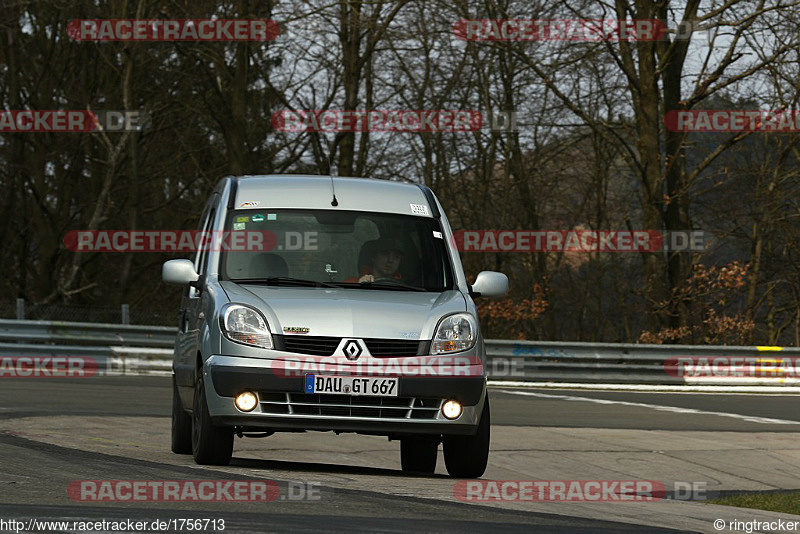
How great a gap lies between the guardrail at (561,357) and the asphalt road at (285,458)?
8.07ft

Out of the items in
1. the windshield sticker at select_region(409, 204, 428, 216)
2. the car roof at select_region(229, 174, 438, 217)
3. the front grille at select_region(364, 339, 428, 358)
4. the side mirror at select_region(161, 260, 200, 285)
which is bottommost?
the front grille at select_region(364, 339, 428, 358)

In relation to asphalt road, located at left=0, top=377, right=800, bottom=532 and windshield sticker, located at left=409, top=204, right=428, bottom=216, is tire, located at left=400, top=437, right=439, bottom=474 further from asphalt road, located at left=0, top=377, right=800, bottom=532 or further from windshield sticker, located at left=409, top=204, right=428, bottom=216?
windshield sticker, located at left=409, top=204, right=428, bottom=216

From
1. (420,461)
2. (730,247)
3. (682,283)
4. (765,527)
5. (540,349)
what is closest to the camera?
(765,527)

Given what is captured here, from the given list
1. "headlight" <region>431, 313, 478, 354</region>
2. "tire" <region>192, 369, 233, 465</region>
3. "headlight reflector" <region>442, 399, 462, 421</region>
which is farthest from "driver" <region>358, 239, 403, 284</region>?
"tire" <region>192, 369, 233, 465</region>

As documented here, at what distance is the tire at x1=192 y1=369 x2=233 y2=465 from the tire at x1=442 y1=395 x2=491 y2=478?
4.78 ft

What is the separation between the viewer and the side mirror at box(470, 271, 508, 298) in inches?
404

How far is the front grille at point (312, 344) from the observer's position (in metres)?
9.26

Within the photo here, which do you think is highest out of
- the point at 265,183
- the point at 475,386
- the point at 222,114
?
the point at 222,114

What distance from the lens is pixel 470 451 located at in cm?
990

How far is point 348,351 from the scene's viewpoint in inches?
364

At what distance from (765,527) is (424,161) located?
3270 centimetres

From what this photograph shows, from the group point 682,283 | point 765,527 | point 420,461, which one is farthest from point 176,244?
point 765,527

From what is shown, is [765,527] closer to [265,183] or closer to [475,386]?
[475,386]

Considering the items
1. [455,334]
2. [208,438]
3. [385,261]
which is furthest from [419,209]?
[208,438]
